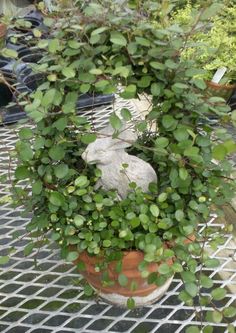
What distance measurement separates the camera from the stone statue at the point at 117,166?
932 mm

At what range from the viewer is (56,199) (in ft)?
2.84

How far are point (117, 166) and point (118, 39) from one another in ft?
0.94

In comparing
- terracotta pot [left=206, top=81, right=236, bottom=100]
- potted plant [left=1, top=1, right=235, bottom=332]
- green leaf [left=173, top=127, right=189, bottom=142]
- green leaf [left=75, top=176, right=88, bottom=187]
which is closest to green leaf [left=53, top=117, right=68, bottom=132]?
potted plant [left=1, top=1, right=235, bottom=332]

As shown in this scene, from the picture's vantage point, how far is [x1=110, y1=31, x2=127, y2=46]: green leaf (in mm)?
762

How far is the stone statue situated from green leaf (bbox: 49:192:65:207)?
10cm

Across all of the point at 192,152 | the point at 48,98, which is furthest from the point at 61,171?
the point at 192,152

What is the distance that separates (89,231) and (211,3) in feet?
1.70

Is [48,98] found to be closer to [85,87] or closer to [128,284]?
[85,87]

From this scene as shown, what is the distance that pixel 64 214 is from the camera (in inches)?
36.4

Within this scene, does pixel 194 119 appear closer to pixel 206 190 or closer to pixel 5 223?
pixel 206 190

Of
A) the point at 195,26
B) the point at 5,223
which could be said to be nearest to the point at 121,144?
the point at 195,26

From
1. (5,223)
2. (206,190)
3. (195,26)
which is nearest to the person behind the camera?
(195,26)

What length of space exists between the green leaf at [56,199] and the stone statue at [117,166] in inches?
4.1

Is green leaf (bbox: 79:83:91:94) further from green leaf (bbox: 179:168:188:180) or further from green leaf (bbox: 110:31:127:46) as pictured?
green leaf (bbox: 179:168:188:180)
